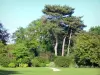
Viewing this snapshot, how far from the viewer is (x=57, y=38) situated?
181ft

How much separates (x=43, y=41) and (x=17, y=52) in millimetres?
17474

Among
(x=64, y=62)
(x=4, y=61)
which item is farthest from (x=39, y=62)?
(x=4, y=61)

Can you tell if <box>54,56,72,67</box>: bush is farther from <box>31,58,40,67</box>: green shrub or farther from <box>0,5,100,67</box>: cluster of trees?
<box>31,58,40,67</box>: green shrub

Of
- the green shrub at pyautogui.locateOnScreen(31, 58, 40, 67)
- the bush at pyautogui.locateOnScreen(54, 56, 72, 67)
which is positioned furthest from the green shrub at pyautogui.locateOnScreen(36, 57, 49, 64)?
the bush at pyautogui.locateOnScreen(54, 56, 72, 67)

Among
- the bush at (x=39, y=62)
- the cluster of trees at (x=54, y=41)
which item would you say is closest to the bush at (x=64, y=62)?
the cluster of trees at (x=54, y=41)

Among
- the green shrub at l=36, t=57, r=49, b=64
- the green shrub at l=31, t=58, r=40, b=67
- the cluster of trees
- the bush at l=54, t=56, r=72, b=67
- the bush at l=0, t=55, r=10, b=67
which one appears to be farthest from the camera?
the green shrub at l=36, t=57, r=49, b=64

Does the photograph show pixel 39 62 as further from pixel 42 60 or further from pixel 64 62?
→ pixel 64 62

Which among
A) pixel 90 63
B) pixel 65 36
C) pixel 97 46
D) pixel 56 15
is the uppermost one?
pixel 56 15

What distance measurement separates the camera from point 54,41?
57.4 m

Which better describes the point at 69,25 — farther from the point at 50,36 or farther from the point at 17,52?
the point at 17,52

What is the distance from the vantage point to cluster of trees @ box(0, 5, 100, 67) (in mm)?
39209

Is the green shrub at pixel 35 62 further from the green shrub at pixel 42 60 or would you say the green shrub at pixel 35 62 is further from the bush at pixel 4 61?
the bush at pixel 4 61

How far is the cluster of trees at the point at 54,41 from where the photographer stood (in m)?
39.2

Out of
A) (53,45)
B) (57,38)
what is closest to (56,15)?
(57,38)
